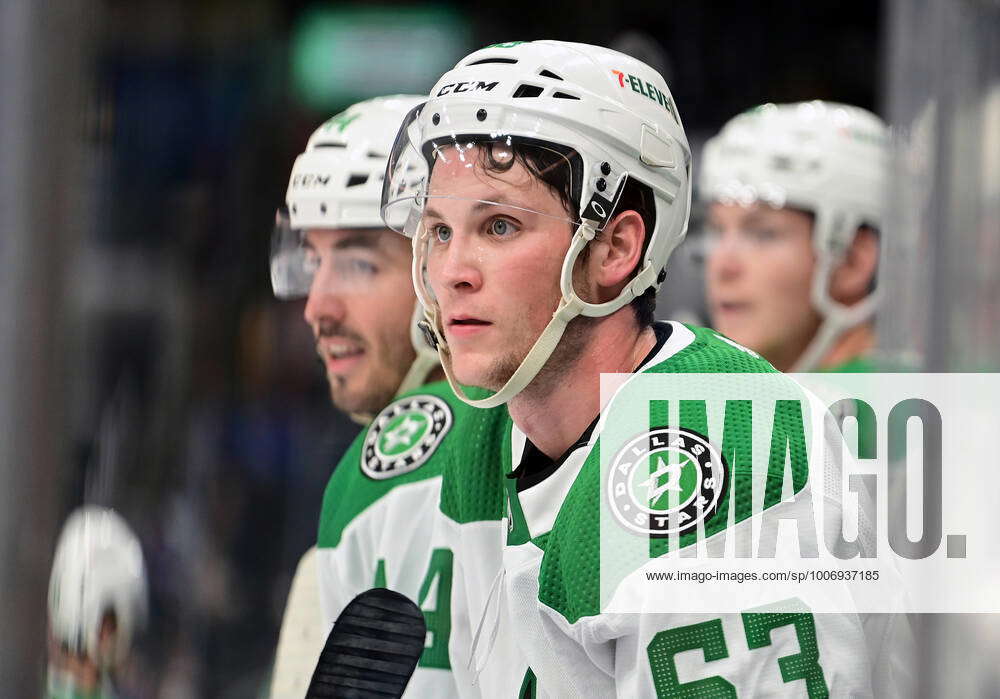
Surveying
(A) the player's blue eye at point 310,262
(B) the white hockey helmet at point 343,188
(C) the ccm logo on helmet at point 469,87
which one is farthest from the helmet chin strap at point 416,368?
(C) the ccm logo on helmet at point 469,87

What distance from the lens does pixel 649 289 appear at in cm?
115

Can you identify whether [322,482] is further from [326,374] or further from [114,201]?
[114,201]

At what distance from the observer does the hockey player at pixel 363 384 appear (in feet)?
4.30

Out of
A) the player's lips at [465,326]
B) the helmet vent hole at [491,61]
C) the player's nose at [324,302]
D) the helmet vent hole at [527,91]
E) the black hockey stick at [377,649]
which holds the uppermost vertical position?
the helmet vent hole at [491,61]

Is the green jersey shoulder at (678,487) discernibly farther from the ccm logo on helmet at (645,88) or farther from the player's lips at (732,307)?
the player's lips at (732,307)

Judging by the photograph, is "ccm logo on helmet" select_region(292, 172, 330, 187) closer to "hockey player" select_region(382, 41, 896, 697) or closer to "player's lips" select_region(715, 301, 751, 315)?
"hockey player" select_region(382, 41, 896, 697)

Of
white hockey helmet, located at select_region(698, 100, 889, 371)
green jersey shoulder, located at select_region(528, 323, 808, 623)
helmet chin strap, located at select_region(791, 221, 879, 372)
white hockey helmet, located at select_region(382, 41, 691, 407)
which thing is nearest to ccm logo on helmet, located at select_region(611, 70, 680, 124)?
white hockey helmet, located at select_region(382, 41, 691, 407)

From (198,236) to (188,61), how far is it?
0.22m

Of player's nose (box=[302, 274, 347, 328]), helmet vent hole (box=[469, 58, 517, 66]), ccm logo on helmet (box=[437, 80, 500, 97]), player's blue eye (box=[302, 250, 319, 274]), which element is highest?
helmet vent hole (box=[469, 58, 517, 66])

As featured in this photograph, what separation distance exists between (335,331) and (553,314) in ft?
1.05

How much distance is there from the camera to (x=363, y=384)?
136 cm

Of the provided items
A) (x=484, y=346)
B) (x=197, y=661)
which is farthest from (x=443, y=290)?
(x=197, y=661)

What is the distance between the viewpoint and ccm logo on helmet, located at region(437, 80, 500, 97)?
3.67 feet

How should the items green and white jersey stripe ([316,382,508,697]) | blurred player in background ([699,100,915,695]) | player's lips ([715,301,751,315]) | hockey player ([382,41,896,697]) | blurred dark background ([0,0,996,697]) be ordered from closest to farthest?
hockey player ([382,41,896,697]), green and white jersey stripe ([316,382,508,697]), blurred dark background ([0,0,996,697]), player's lips ([715,301,751,315]), blurred player in background ([699,100,915,695])
